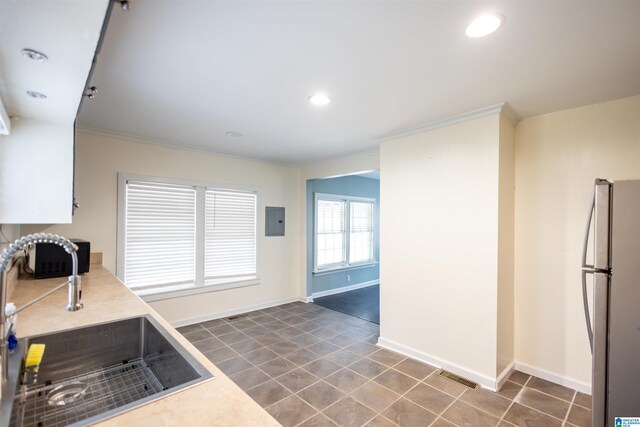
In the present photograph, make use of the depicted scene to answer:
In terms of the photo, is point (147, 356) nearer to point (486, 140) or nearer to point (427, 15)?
point (427, 15)

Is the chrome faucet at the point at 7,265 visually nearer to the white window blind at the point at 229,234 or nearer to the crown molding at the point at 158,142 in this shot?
the crown molding at the point at 158,142

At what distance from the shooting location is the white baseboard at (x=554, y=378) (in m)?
2.57

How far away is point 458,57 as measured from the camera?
185cm

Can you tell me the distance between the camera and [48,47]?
4.02ft

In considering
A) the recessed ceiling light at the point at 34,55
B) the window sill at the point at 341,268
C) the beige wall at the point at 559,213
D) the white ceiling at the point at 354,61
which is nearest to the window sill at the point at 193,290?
the window sill at the point at 341,268

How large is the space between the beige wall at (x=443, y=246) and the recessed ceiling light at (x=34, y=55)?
298cm

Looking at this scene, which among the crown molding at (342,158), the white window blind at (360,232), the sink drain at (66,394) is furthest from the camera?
the white window blind at (360,232)

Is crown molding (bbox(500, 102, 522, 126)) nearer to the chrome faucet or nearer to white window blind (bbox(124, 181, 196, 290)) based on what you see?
the chrome faucet

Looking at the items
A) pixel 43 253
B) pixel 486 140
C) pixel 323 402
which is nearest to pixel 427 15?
pixel 486 140

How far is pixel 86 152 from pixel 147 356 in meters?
3.00

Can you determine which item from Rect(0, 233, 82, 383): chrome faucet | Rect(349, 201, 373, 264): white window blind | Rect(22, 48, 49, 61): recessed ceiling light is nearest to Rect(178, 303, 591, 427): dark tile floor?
Rect(0, 233, 82, 383): chrome faucet

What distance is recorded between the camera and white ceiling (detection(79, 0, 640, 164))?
4.81 ft

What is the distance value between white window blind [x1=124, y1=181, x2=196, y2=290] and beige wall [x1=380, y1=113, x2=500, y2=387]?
2.73m

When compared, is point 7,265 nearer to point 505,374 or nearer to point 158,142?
point 158,142
